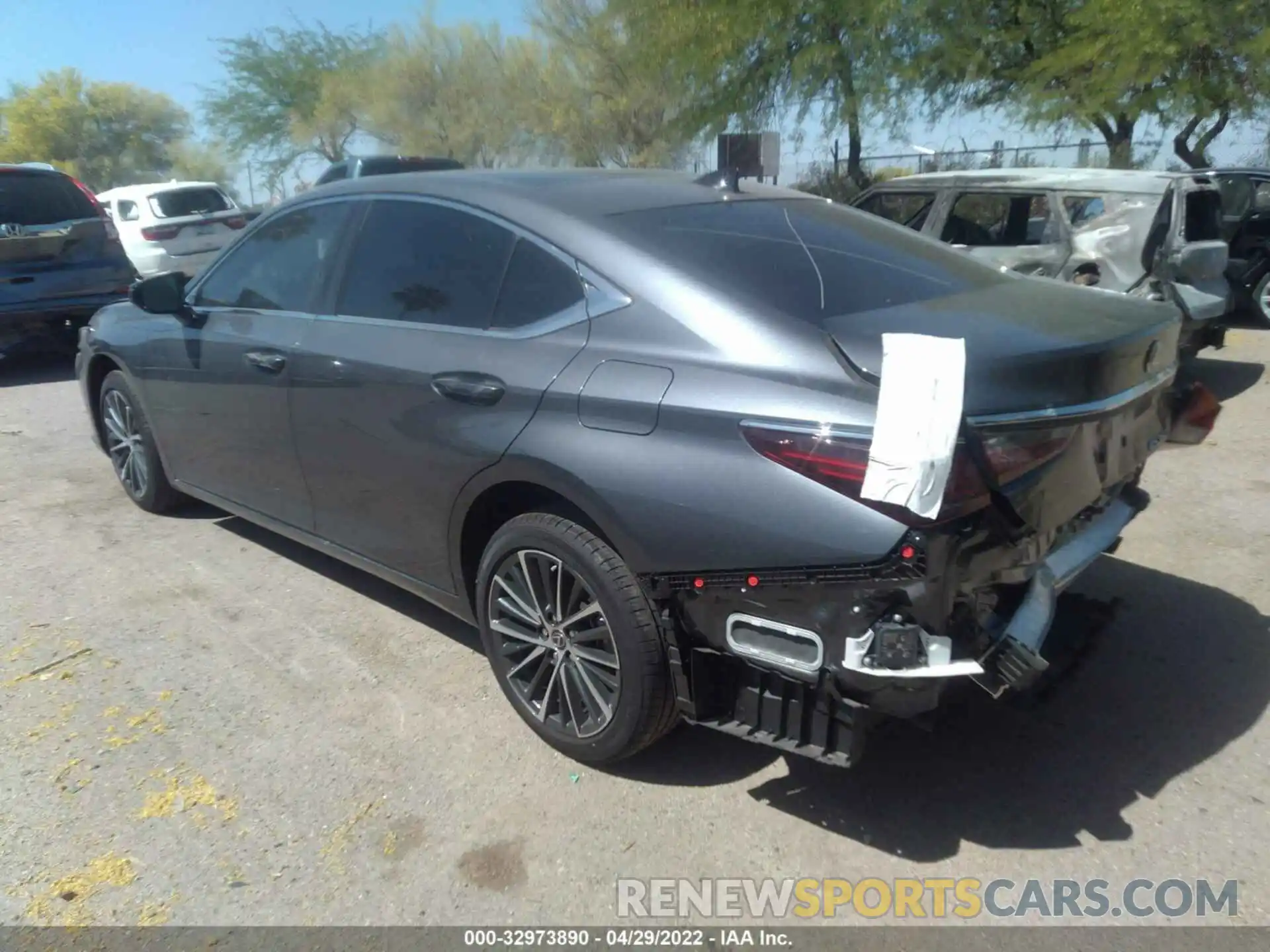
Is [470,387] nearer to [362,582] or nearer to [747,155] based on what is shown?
[747,155]

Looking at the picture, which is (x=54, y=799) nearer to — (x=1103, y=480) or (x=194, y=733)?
Answer: (x=194, y=733)

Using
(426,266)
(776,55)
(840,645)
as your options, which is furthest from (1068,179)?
(776,55)

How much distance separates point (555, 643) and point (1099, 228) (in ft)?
19.0

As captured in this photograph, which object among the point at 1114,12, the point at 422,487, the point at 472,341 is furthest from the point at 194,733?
the point at 1114,12

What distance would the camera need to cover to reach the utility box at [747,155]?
3746 mm

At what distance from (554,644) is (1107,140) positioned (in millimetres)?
18620

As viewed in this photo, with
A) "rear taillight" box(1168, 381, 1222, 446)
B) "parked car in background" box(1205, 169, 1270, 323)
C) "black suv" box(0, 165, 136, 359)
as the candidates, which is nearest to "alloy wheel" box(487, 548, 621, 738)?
"rear taillight" box(1168, 381, 1222, 446)

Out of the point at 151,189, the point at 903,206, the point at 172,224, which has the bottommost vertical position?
the point at 172,224

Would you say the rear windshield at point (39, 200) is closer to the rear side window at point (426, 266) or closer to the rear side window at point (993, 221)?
the rear side window at point (426, 266)

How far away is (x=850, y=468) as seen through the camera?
94.7 inches

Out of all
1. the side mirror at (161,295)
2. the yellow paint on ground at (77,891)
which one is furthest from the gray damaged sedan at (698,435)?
the yellow paint on ground at (77,891)

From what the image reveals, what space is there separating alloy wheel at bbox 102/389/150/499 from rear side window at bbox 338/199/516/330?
2080mm

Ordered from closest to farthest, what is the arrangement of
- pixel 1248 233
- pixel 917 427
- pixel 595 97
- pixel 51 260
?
pixel 917 427 < pixel 51 260 < pixel 1248 233 < pixel 595 97

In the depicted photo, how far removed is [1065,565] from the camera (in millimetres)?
2857
